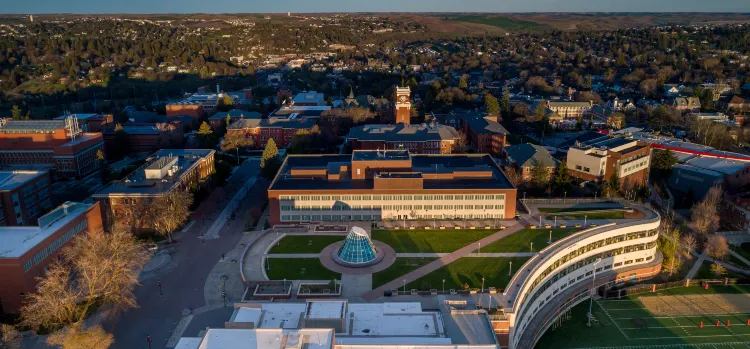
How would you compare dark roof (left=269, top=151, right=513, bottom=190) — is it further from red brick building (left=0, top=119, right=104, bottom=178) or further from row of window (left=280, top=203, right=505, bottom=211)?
red brick building (left=0, top=119, right=104, bottom=178)

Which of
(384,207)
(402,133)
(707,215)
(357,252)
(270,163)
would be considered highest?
(402,133)

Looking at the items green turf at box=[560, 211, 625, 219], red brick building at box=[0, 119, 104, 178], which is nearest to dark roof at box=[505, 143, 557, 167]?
green turf at box=[560, 211, 625, 219]

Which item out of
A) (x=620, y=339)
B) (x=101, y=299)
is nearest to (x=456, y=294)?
(x=620, y=339)

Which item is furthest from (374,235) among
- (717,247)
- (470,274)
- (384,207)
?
(717,247)

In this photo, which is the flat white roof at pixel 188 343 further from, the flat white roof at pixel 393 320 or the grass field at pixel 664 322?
the grass field at pixel 664 322

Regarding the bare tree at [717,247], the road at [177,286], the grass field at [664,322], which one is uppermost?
the road at [177,286]

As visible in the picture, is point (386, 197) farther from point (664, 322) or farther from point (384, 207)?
point (664, 322)

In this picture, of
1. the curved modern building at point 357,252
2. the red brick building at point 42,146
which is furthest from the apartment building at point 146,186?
the curved modern building at point 357,252
